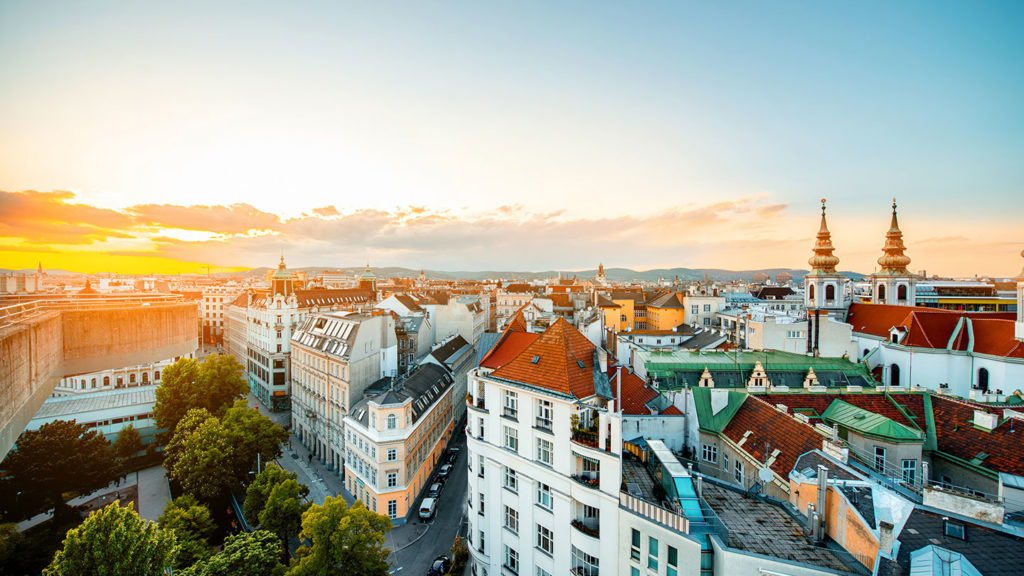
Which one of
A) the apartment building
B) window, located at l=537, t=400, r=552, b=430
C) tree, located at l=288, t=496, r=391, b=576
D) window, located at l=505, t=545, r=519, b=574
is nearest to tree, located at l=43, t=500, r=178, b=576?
tree, located at l=288, t=496, r=391, b=576

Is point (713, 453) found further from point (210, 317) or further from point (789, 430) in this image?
point (210, 317)

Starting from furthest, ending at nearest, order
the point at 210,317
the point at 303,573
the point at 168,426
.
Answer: the point at 210,317
the point at 168,426
the point at 303,573

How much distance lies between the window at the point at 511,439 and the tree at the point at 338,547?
7.51 meters

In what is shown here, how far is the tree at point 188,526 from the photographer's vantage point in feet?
74.5

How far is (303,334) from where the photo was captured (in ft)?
157

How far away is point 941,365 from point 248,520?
2216 inches

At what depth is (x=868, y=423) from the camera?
2272cm

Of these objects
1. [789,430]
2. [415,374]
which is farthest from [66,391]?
[789,430]

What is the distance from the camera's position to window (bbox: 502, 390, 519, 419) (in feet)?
74.9

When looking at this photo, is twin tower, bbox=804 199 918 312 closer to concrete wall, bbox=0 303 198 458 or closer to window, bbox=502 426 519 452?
window, bbox=502 426 519 452

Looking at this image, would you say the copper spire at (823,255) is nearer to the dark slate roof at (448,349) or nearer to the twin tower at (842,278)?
the twin tower at (842,278)

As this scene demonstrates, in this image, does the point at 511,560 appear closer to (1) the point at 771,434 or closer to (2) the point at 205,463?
(1) the point at 771,434

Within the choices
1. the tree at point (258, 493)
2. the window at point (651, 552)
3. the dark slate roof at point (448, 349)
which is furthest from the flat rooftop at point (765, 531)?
the dark slate roof at point (448, 349)

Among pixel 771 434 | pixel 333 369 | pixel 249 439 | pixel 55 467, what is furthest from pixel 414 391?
pixel 55 467
